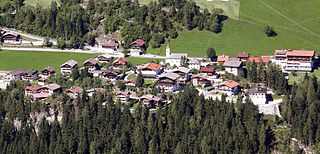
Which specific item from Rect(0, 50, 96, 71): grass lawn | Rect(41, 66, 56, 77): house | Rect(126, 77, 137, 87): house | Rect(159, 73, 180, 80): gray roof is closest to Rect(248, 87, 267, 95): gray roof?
Rect(159, 73, 180, 80): gray roof

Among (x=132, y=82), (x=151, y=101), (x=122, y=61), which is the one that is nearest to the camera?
(x=151, y=101)

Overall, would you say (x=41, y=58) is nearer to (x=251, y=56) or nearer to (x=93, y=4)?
(x=93, y=4)

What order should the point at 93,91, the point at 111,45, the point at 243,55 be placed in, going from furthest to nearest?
the point at 111,45, the point at 243,55, the point at 93,91

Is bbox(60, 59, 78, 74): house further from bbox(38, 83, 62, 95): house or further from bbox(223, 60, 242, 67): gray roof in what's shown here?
bbox(223, 60, 242, 67): gray roof

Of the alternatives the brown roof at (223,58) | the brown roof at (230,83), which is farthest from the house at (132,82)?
the brown roof at (223,58)

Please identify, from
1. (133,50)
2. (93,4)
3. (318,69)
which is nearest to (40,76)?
(133,50)

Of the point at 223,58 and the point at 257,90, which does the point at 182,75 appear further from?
the point at 257,90

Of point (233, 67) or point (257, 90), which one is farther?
point (233, 67)

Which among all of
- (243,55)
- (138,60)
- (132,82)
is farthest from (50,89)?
(243,55)

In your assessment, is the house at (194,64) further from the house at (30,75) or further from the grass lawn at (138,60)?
the house at (30,75)
